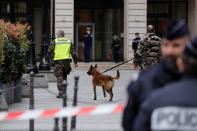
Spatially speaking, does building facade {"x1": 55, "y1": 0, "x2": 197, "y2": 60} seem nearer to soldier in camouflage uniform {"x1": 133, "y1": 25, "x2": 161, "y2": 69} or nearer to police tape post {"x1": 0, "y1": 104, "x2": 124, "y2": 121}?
soldier in camouflage uniform {"x1": 133, "y1": 25, "x2": 161, "y2": 69}

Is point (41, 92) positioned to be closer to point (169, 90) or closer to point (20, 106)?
point (20, 106)

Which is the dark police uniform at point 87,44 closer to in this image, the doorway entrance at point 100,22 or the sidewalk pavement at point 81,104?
the doorway entrance at point 100,22

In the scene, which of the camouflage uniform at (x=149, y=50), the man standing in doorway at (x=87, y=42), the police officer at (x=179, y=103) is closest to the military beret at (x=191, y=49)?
the police officer at (x=179, y=103)

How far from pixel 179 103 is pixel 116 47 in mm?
30208

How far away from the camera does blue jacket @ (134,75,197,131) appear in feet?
12.0

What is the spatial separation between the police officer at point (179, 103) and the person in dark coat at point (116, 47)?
97.4 ft

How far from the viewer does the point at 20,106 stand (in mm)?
14688

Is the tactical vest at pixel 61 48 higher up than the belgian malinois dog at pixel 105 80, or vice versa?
the tactical vest at pixel 61 48

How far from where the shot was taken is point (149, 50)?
14.1 meters

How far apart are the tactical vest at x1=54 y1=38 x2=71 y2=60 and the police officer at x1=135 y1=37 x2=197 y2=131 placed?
500 inches

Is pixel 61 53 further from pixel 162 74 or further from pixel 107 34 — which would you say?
pixel 107 34

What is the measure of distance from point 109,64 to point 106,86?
56.1ft

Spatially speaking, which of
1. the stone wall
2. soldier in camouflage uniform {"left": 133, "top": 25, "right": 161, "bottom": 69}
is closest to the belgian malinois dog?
soldier in camouflage uniform {"left": 133, "top": 25, "right": 161, "bottom": 69}

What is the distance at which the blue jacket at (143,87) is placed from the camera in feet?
13.8
